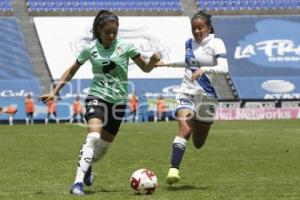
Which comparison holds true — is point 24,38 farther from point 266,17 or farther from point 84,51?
point 84,51

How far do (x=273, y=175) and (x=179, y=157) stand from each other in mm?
2132

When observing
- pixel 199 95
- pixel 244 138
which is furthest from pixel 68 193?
pixel 244 138

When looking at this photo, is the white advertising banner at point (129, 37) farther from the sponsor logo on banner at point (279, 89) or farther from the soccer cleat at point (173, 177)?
the soccer cleat at point (173, 177)

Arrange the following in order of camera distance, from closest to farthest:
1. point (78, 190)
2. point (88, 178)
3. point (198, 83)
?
point (78, 190)
point (88, 178)
point (198, 83)

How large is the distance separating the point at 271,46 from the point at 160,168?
34185mm

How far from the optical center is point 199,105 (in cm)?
998

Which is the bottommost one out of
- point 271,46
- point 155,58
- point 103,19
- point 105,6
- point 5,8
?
point 155,58

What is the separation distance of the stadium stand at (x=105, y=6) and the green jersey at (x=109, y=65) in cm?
3572

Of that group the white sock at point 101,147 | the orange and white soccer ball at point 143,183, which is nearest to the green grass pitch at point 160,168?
the orange and white soccer ball at point 143,183

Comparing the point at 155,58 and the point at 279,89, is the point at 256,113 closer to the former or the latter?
the point at 279,89

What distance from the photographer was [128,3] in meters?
46.3

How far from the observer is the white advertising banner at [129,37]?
4106cm

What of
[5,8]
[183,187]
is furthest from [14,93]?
[183,187]

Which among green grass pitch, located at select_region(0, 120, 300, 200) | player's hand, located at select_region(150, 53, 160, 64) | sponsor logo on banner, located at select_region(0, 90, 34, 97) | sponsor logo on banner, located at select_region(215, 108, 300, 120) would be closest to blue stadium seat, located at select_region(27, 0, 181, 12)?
sponsor logo on banner, located at select_region(0, 90, 34, 97)
